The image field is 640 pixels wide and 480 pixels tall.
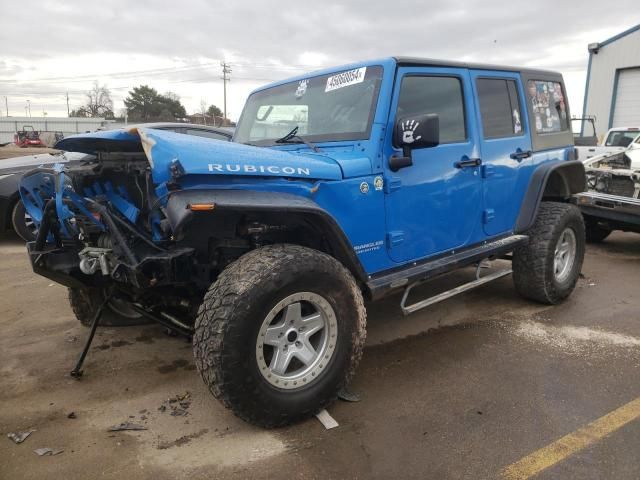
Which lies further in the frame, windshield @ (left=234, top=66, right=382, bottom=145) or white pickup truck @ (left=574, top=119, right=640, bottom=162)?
white pickup truck @ (left=574, top=119, right=640, bottom=162)

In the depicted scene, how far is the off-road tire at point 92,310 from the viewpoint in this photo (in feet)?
12.5

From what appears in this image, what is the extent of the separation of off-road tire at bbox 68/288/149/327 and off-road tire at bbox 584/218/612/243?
6.36m

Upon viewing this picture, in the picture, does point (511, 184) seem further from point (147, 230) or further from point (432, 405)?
point (147, 230)

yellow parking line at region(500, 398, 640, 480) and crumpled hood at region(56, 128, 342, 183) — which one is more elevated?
crumpled hood at region(56, 128, 342, 183)

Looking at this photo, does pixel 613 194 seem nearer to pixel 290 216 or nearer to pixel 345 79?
pixel 345 79

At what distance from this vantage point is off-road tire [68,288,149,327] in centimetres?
380

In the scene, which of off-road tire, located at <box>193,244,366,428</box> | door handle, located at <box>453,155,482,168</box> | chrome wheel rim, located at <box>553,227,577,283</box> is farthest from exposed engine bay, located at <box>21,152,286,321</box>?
chrome wheel rim, located at <box>553,227,577,283</box>

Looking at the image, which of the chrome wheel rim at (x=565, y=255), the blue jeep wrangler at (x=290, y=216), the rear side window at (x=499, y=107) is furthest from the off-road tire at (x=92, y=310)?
the chrome wheel rim at (x=565, y=255)

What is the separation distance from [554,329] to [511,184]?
1253 mm

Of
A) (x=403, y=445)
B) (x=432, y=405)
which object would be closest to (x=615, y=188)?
(x=432, y=405)

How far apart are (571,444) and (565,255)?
2.74m

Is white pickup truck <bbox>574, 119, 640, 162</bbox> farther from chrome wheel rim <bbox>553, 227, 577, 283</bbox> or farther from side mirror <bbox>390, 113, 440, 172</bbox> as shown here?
side mirror <bbox>390, 113, 440, 172</bbox>

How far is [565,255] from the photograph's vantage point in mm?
4918

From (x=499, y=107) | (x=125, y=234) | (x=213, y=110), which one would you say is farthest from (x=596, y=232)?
(x=213, y=110)
